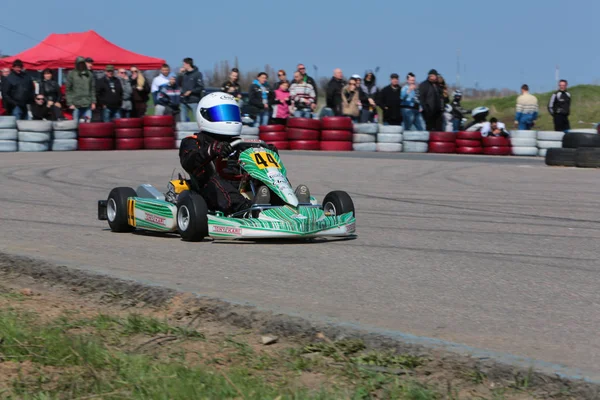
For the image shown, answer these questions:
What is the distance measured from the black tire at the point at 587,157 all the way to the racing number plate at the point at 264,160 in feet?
29.5

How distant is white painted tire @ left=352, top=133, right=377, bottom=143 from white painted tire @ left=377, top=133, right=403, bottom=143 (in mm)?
120

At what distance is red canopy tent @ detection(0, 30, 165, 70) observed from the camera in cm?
2377

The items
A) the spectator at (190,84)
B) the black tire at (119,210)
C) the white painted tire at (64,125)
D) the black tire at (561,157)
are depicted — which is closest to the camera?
the black tire at (119,210)

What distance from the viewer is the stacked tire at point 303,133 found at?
19.3 metres

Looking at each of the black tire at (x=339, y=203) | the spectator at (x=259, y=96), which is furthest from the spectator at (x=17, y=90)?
the black tire at (x=339, y=203)

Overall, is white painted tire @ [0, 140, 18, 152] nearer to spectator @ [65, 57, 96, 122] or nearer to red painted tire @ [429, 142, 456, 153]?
spectator @ [65, 57, 96, 122]

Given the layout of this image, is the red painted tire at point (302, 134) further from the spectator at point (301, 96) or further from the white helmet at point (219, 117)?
the white helmet at point (219, 117)

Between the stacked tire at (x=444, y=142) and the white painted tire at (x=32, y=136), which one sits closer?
the white painted tire at (x=32, y=136)

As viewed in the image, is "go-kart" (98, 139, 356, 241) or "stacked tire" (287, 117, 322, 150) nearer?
"go-kart" (98, 139, 356, 241)

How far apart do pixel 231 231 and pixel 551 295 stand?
253cm

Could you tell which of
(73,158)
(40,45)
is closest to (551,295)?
(73,158)

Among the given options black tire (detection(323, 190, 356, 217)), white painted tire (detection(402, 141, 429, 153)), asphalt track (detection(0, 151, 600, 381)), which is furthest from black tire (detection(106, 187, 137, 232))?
white painted tire (detection(402, 141, 429, 153))

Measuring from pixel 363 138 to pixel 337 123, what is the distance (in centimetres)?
63

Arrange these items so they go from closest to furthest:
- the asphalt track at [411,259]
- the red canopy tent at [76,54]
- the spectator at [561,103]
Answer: the asphalt track at [411,259], the spectator at [561,103], the red canopy tent at [76,54]
